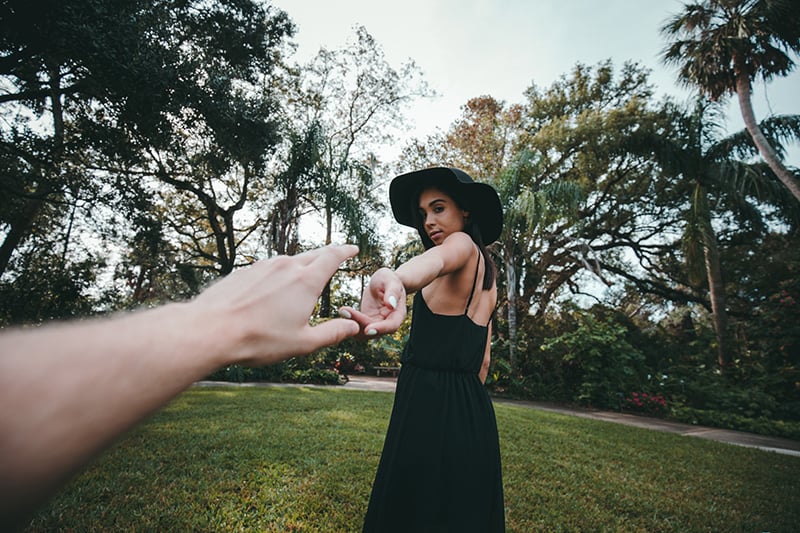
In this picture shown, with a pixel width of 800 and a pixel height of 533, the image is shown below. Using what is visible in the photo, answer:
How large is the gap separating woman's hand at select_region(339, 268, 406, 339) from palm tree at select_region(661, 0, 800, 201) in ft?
52.9

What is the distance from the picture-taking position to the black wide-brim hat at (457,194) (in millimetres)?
2137

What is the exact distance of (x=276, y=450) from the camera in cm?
504

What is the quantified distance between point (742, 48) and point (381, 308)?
1685 cm

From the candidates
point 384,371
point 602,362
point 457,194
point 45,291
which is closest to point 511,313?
point 602,362

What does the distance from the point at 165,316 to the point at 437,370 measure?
5.07 feet

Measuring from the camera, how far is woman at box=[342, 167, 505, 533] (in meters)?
1.69

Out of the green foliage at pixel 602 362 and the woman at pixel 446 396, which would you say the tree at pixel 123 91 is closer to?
the woman at pixel 446 396

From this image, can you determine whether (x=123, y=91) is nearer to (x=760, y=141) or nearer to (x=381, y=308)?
(x=381, y=308)

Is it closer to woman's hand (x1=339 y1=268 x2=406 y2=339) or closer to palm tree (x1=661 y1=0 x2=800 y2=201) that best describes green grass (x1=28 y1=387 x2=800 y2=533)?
woman's hand (x1=339 y1=268 x2=406 y2=339)

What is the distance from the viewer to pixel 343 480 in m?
4.20

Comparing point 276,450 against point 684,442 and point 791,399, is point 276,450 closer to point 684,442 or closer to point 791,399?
point 684,442

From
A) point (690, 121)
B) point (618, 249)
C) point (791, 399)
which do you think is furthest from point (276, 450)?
point (618, 249)

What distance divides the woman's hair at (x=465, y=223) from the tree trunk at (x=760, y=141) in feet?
49.0

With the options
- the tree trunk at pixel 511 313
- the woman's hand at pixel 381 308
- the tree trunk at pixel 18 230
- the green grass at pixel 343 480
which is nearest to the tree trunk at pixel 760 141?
the tree trunk at pixel 511 313
